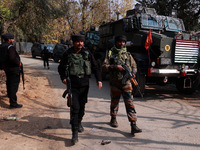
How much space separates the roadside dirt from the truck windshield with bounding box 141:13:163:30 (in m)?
4.26

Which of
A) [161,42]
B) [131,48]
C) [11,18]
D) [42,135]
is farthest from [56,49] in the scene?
[42,135]

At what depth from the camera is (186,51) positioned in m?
6.48

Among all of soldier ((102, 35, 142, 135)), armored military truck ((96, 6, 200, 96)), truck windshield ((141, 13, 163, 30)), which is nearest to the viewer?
soldier ((102, 35, 142, 135))

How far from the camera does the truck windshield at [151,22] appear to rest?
7562 mm

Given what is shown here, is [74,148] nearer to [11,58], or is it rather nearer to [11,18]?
[11,58]

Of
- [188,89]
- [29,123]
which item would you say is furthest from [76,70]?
[188,89]

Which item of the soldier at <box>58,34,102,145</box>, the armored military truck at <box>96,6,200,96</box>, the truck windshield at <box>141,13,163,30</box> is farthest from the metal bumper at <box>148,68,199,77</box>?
the soldier at <box>58,34,102,145</box>

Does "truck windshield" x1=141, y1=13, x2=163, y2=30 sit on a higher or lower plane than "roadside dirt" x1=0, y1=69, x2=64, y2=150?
higher

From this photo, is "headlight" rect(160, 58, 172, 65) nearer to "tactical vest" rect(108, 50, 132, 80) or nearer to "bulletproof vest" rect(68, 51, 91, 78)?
"tactical vest" rect(108, 50, 132, 80)

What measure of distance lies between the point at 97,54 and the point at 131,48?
334cm

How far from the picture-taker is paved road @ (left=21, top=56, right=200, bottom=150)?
11.0 feet

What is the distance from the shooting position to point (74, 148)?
323cm

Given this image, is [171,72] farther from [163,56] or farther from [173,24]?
[173,24]

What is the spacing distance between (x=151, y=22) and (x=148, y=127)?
15.9 ft
